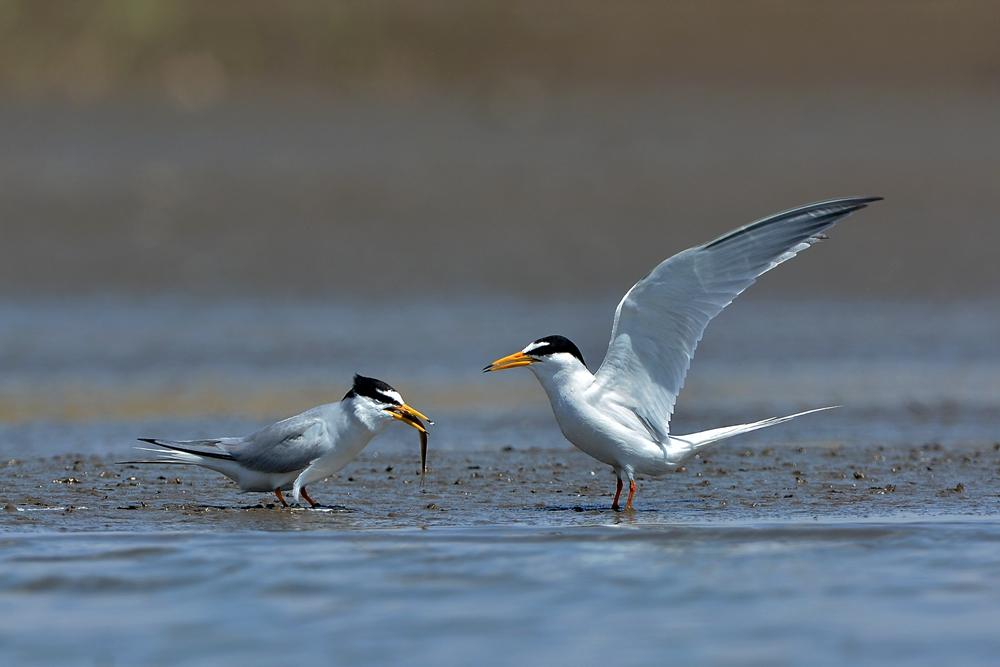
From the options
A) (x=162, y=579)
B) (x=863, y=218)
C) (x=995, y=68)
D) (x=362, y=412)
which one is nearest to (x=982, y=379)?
(x=863, y=218)

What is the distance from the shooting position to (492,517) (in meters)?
9.09

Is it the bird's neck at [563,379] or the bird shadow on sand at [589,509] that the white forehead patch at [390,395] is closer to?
the bird's neck at [563,379]

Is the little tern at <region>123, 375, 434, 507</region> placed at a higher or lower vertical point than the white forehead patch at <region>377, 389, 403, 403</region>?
lower

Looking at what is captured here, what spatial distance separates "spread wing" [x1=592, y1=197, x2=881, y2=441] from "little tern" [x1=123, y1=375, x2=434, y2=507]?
1.23m

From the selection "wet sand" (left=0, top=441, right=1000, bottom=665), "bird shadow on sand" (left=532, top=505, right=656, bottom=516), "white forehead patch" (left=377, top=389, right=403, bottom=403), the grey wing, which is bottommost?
"wet sand" (left=0, top=441, right=1000, bottom=665)

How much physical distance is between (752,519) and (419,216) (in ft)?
35.3

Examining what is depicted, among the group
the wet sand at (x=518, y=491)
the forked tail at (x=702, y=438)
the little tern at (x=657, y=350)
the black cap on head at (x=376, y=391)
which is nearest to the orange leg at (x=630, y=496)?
the little tern at (x=657, y=350)

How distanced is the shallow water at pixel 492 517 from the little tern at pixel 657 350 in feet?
1.28

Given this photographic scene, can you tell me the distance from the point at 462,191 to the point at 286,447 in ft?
35.2

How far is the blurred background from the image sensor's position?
14.6 m

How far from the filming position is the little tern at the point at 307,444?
931 cm

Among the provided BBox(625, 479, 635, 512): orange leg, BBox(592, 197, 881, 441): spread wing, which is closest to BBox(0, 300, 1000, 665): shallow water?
BBox(625, 479, 635, 512): orange leg

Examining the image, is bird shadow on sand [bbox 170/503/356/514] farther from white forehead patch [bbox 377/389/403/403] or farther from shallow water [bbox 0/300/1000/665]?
white forehead patch [bbox 377/389/403/403]

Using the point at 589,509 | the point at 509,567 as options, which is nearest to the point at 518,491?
the point at 589,509
